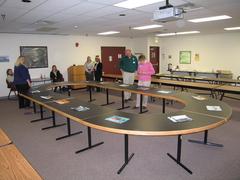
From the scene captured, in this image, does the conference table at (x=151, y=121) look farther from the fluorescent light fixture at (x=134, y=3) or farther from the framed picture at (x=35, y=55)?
the framed picture at (x=35, y=55)

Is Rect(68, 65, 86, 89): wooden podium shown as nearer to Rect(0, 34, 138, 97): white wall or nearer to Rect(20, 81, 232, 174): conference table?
Rect(0, 34, 138, 97): white wall

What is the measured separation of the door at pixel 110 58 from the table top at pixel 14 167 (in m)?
8.67

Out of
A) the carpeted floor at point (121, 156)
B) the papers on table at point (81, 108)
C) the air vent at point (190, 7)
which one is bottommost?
the carpeted floor at point (121, 156)

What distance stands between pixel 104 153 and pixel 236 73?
8.61 m

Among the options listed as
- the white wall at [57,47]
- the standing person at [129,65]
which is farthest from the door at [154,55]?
the standing person at [129,65]

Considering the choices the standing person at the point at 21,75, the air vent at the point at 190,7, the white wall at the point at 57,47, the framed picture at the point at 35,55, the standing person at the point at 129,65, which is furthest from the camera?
the framed picture at the point at 35,55

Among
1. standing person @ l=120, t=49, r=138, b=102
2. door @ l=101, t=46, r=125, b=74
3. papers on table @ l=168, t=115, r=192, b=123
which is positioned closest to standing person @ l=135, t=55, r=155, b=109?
standing person @ l=120, t=49, r=138, b=102

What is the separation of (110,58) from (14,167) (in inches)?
366

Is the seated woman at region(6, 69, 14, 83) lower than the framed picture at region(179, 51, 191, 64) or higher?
lower

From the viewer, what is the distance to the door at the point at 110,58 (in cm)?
1055

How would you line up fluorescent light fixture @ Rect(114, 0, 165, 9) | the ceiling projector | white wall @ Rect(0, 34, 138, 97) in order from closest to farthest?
the ceiling projector
fluorescent light fixture @ Rect(114, 0, 165, 9)
white wall @ Rect(0, 34, 138, 97)

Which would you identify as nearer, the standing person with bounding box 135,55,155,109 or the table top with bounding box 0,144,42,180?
the table top with bounding box 0,144,42,180

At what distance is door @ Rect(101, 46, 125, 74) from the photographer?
34.6ft

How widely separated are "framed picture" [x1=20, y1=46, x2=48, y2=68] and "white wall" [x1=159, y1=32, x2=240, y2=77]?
22.2 feet
